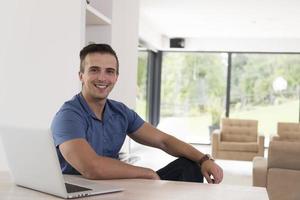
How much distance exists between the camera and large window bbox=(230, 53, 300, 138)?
9.54 meters

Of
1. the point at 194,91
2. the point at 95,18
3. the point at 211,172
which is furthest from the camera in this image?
the point at 194,91

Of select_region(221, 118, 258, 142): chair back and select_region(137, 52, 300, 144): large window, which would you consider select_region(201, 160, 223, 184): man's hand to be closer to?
select_region(221, 118, 258, 142): chair back

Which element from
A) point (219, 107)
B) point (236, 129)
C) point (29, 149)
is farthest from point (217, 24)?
point (29, 149)

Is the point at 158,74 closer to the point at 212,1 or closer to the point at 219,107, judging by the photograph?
the point at 219,107

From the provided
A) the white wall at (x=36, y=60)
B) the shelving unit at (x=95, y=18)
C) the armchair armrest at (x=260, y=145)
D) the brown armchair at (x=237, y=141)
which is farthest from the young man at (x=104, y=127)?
the armchair armrest at (x=260, y=145)

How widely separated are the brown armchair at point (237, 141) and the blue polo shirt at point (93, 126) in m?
5.26

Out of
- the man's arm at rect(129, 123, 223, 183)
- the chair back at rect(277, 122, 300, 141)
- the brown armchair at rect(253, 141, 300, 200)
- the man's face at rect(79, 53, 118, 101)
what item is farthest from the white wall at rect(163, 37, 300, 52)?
the man's face at rect(79, 53, 118, 101)

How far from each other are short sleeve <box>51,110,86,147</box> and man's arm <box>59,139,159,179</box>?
31 mm

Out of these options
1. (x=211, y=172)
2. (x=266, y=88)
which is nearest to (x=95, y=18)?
(x=211, y=172)

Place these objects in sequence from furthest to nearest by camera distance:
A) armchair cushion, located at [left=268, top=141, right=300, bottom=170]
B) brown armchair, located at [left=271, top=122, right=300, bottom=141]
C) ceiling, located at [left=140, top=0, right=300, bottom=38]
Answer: brown armchair, located at [left=271, top=122, right=300, bottom=141]
ceiling, located at [left=140, top=0, right=300, bottom=38]
armchair cushion, located at [left=268, top=141, right=300, bottom=170]

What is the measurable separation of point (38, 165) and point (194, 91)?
28.6 feet

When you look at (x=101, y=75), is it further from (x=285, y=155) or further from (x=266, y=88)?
(x=266, y=88)

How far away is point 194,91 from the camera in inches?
396

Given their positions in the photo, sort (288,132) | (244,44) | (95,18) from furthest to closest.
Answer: (244,44)
(288,132)
(95,18)
